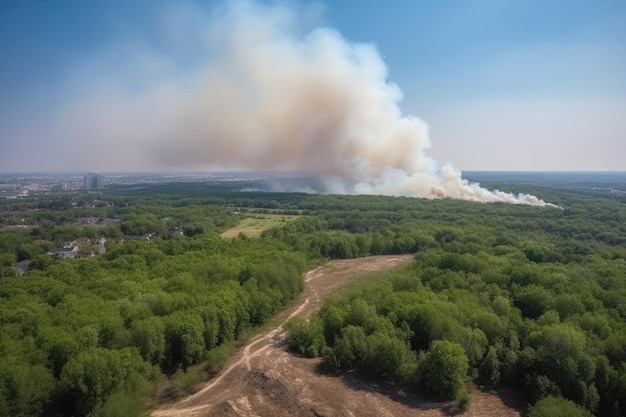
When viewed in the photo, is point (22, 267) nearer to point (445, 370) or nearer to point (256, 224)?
point (256, 224)

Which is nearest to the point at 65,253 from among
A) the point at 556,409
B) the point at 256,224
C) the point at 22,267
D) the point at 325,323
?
the point at 22,267

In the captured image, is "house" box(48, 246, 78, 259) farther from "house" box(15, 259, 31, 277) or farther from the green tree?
the green tree

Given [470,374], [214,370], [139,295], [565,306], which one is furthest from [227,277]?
[565,306]

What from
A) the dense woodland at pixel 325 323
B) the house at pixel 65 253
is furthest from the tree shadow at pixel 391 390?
the house at pixel 65 253

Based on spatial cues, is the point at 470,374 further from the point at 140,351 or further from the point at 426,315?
the point at 140,351

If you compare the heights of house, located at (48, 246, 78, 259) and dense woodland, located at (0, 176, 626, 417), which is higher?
dense woodland, located at (0, 176, 626, 417)

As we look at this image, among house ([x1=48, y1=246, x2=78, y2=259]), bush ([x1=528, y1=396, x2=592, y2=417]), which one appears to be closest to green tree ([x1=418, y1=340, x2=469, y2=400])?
bush ([x1=528, y1=396, x2=592, y2=417])

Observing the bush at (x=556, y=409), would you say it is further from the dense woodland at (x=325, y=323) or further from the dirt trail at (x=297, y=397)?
the dirt trail at (x=297, y=397)
